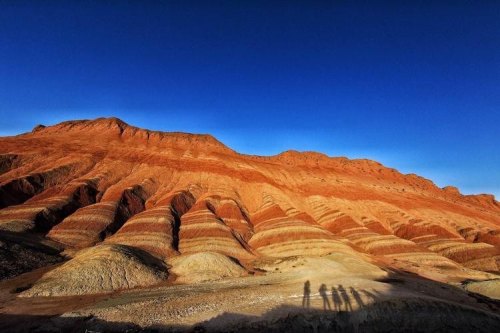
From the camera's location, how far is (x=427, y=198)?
94062 mm

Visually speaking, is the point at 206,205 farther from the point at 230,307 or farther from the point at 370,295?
the point at 370,295

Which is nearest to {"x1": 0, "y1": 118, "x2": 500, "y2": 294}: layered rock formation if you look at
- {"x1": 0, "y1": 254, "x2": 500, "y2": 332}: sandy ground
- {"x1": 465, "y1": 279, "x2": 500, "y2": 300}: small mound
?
{"x1": 0, "y1": 254, "x2": 500, "y2": 332}: sandy ground

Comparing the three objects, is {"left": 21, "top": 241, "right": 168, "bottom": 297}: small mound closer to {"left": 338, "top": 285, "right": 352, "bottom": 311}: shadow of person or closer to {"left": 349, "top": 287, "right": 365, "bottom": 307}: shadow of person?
{"left": 338, "top": 285, "right": 352, "bottom": 311}: shadow of person

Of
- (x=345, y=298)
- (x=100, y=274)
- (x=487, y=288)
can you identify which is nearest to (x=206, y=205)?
(x=100, y=274)

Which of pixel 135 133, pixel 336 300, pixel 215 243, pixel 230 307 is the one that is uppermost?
pixel 135 133

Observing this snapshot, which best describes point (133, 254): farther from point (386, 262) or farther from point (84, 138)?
point (84, 138)

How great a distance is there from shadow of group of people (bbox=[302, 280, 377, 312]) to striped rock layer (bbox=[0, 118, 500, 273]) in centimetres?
2511

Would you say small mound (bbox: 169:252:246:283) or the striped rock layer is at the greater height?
the striped rock layer

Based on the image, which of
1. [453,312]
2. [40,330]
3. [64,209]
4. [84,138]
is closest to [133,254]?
[40,330]

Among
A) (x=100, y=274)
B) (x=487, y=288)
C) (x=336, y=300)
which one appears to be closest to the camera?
(x=336, y=300)

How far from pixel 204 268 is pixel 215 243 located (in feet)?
40.9

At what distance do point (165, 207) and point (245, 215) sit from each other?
52.6 feet

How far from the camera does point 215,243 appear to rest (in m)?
56.5

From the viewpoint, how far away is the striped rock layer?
56.5 meters
